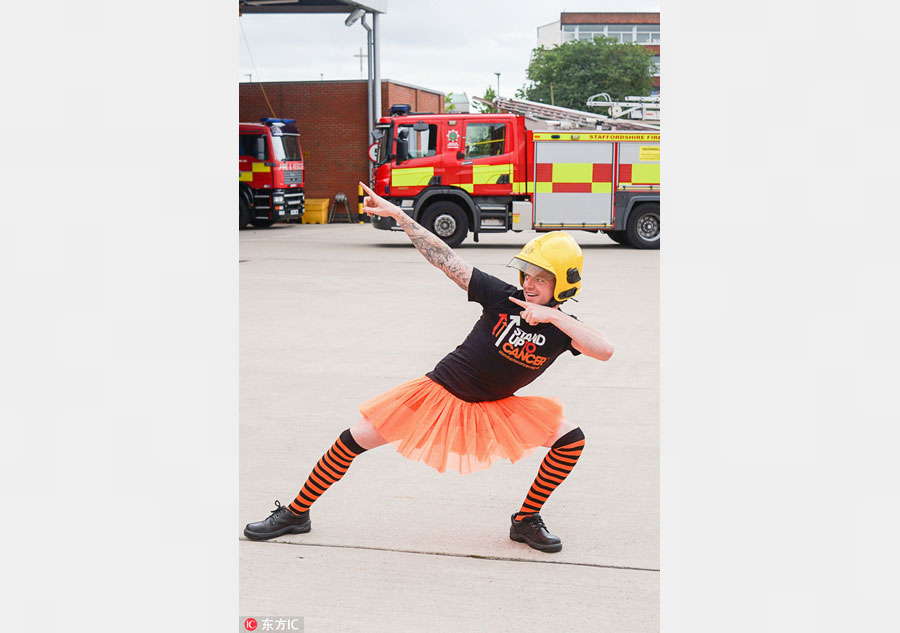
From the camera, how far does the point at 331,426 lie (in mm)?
5602

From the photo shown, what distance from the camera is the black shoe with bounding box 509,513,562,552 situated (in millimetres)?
3758

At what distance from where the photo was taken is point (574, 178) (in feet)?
60.2

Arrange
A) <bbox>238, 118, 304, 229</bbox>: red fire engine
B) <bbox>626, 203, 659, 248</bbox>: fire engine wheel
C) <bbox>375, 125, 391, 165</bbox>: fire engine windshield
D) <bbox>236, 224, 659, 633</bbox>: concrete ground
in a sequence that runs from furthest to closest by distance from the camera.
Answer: <bbox>238, 118, 304, 229</bbox>: red fire engine < <bbox>626, 203, 659, 248</bbox>: fire engine wheel < <bbox>375, 125, 391, 165</bbox>: fire engine windshield < <bbox>236, 224, 659, 633</bbox>: concrete ground

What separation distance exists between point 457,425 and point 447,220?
1476cm

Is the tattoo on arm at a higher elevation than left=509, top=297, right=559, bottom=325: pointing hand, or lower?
higher

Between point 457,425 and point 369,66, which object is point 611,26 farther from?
point 457,425

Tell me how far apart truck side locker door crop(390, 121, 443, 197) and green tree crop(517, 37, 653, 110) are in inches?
1664

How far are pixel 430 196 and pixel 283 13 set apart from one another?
13.0 meters

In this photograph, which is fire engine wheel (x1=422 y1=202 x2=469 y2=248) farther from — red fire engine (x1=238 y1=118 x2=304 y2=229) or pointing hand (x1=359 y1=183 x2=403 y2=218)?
pointing hand (x1=359 y1=183 x2=403 y2=218)

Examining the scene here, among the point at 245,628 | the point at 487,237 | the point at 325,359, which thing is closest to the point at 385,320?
the point at 325,359

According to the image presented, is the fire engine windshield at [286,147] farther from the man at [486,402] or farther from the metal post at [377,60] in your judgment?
the man at [486,402]

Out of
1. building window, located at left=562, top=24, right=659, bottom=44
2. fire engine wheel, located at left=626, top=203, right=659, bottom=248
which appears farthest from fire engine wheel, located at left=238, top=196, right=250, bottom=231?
building window, located at left=562, top=24, right=659, bottom=44

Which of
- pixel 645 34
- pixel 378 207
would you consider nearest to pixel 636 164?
pixel 378 207

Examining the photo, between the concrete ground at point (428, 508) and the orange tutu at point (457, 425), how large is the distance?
15.8 inches
